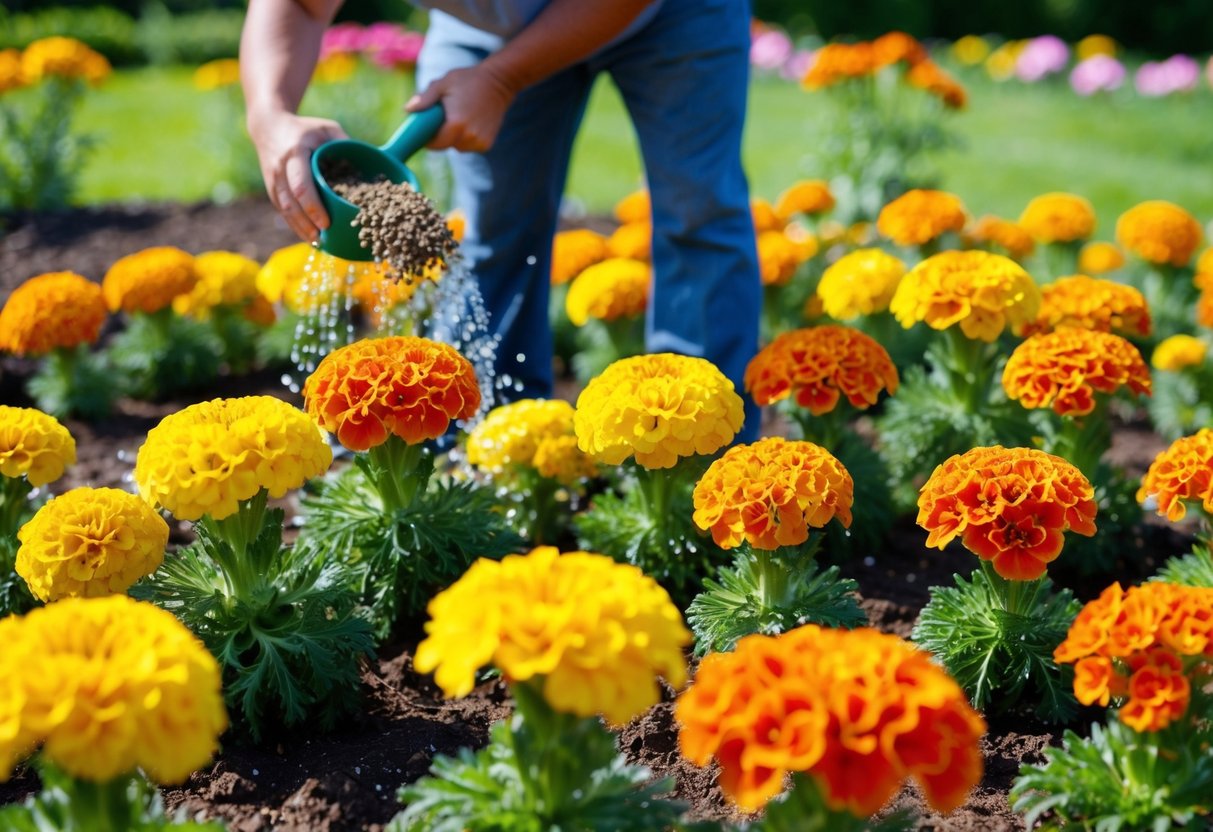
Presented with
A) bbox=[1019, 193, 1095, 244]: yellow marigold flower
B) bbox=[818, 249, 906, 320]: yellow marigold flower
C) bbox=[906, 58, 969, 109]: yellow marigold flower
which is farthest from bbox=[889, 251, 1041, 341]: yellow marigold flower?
bbox=[906, 58, 969, 109]: yellow marigold flower

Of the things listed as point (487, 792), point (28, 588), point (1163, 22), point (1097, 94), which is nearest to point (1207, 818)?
point (487, 792)

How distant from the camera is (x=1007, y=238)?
425 centimetres

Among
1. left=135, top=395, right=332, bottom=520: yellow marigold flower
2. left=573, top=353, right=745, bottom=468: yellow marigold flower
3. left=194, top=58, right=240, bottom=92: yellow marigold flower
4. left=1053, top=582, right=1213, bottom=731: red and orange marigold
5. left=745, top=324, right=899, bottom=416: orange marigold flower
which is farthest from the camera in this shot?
left=194, top=58, right=240, bottom=92: yellow marigold flower

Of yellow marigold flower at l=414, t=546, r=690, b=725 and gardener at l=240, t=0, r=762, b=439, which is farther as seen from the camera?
Result: gardener at l=240, t=0, r=762, b=439

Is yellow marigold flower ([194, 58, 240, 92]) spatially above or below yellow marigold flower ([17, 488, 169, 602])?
below

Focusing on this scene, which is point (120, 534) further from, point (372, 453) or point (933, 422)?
point (933, 422)

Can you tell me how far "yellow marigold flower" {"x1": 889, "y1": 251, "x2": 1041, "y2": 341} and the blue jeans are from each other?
576 millimetres

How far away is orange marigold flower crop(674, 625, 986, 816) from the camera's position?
4.99ft

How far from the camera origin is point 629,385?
249 centimetres

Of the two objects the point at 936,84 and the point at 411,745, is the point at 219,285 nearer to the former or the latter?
the point at 411,745

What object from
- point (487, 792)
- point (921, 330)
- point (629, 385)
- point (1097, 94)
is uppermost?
point (629, 385)

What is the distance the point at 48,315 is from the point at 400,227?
141cm

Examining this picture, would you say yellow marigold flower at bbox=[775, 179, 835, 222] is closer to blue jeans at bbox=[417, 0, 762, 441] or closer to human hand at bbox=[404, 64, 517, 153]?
blue jeans at bbox=[417, 0, 762, 441]

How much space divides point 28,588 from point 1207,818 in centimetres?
230
